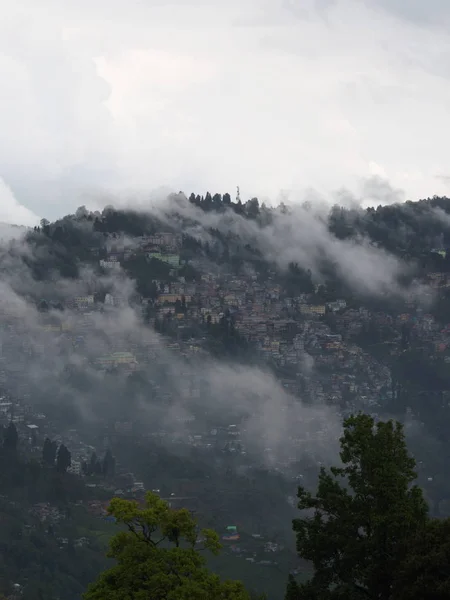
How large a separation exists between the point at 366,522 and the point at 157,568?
686 centimetres

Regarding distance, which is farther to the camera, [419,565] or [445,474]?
[445,474]

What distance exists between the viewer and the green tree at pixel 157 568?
75.9ft

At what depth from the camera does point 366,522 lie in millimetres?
26875

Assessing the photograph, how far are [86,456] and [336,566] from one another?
382ft

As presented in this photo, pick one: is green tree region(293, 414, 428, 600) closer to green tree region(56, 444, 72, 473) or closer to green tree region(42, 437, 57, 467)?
green tree region(56, 444, 72, 473)

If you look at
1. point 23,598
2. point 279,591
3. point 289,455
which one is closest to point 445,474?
point 289,455

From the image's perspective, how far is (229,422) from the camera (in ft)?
526

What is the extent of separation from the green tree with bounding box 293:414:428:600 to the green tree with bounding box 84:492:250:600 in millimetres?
3889

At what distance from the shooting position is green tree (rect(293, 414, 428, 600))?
2605 centimetres

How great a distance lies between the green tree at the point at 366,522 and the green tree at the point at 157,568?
12.8 ft

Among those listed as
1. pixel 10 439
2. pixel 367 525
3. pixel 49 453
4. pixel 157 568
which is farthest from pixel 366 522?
pixel 10 439

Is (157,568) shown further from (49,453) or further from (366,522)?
(49,453)

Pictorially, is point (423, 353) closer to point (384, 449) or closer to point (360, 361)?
point (360, 361)

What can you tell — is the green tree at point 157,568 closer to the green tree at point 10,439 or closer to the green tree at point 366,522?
the green tree at point 366,522
